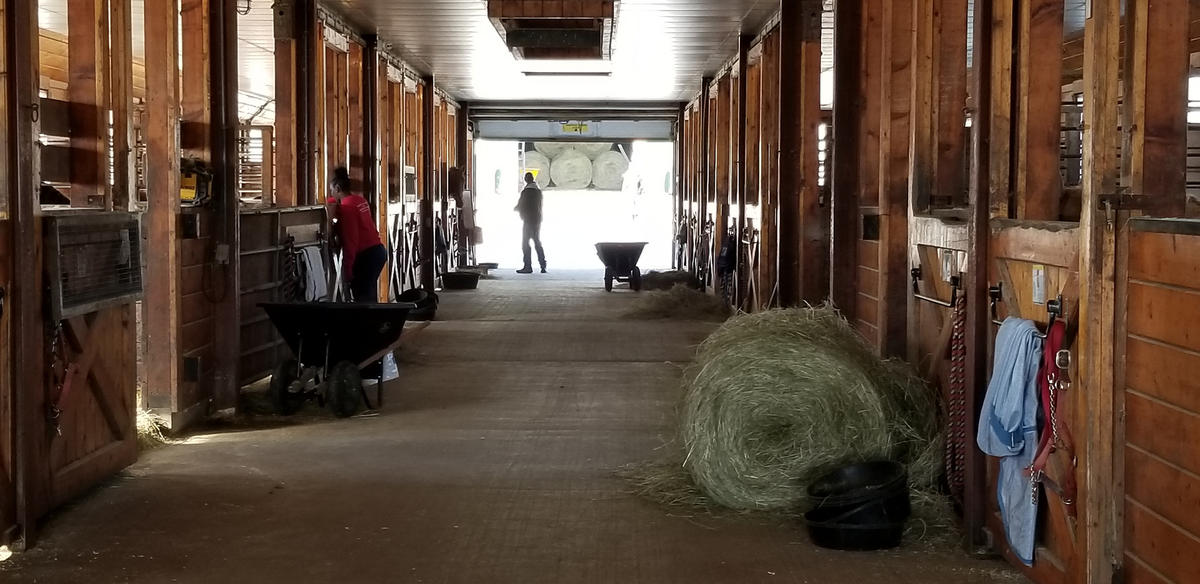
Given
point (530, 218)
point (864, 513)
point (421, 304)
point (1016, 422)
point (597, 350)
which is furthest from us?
point (530, 218)

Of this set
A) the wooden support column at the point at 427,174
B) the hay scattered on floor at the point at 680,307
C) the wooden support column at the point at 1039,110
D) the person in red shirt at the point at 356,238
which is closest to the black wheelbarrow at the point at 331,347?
the person in red shirt at the point at 356,238

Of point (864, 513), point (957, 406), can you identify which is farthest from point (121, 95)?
point (957, 406)

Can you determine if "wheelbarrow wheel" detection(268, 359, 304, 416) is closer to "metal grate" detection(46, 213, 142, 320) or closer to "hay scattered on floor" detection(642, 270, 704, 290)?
"metal grate" detection(46, 213, 142, 320)

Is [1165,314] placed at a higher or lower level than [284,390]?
higher

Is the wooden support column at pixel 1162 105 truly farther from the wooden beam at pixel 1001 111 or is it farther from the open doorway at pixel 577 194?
the open doorway at pixel 577 194

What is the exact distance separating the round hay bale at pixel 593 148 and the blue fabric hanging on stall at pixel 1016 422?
31.3 meters

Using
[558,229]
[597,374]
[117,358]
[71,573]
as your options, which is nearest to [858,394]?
[71,573]

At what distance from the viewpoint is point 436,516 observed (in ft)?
15.6

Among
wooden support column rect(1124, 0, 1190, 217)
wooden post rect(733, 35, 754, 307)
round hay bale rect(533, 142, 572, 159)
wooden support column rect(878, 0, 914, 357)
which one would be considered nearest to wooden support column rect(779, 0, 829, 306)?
wooden support column rect(878, 0, 914, 357)

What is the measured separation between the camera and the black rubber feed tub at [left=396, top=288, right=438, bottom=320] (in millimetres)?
10614

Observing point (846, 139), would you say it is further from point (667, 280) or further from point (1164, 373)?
point (667, 280)

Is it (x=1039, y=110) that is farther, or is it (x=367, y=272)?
(x=367, y=272)

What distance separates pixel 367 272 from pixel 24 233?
16.2ft

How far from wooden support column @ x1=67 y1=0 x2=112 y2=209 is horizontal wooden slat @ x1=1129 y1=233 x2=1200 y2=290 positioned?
161 inches
